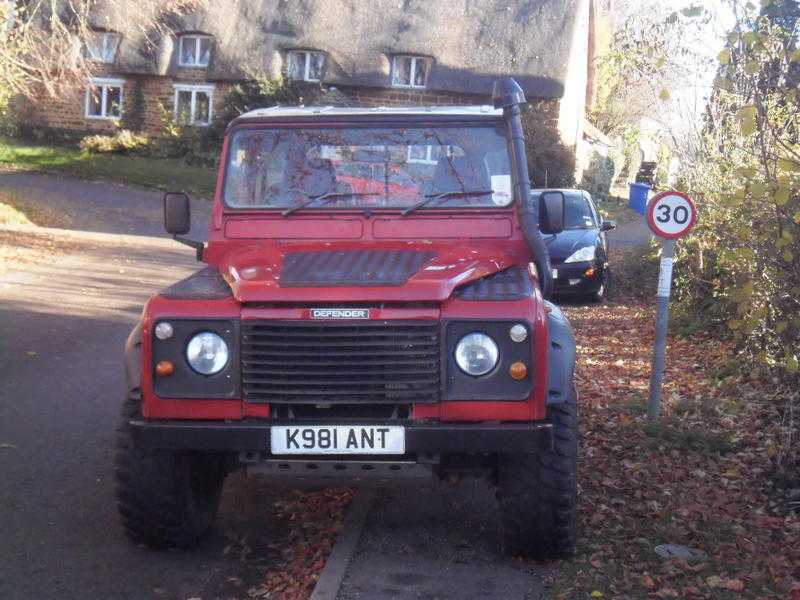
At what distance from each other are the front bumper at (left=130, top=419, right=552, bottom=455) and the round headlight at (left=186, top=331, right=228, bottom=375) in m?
0.25

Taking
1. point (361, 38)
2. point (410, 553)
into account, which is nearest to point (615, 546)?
point (410, 553)

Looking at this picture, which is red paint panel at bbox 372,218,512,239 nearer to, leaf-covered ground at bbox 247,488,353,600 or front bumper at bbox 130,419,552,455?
front bumper at bbox 130,419,552,455

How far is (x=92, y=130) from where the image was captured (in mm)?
39094

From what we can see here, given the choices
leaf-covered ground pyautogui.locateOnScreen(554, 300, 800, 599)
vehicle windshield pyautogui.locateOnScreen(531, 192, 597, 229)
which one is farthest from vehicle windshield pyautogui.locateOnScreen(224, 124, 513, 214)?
vehicle windshield pyautogui.locateOnScreen(531, 192, 597, 229)

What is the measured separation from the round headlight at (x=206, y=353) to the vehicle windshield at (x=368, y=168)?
1451mm

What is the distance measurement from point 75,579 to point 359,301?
6.36 feet

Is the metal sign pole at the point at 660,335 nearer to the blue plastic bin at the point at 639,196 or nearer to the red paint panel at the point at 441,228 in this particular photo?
the red paint panel at the point at 441,228

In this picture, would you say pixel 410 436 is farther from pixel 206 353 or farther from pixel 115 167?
pixel 115 167

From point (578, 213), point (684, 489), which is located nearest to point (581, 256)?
point (578, 213)

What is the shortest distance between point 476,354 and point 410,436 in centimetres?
47

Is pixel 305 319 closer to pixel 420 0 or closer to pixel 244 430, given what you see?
pixel 244 430

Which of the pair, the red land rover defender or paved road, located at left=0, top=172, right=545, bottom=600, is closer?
the red land rover defender

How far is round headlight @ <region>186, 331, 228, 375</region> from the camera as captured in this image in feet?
16.1

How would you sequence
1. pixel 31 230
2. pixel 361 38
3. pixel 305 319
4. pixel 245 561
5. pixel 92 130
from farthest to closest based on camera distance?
Answer: pixel 92 130 → pixel 361 38 → pixel 31 230 → pixel 245 561 → pixel 305 319
